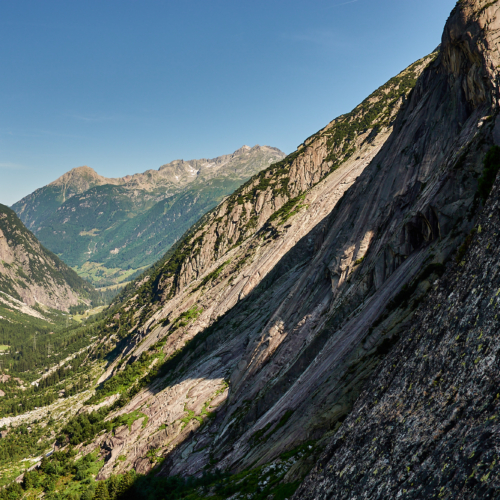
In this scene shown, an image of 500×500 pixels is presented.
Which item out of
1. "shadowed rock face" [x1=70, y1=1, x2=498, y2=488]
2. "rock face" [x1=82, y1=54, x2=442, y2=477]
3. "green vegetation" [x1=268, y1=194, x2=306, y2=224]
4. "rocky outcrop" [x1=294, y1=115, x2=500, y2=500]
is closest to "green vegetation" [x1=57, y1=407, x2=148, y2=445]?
"rock face" [x1=82, y1=54, x2=442, y2=477]

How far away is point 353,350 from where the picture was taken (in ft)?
104

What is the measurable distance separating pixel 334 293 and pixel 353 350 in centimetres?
1640

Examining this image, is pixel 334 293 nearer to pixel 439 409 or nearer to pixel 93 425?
pixel 439 409

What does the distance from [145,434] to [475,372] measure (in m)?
68.1

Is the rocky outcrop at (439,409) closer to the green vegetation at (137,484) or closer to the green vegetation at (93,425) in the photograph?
the green vegetation at (137,484)

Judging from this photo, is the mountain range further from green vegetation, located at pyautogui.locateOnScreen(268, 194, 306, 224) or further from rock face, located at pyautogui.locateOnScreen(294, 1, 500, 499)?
green vegetation, located at pyautogui.locateOnScreen(268, 194, 306, 224)

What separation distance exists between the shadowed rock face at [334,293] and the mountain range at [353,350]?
25 cm

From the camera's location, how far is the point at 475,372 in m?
11.8

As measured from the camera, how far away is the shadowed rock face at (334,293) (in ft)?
95.2

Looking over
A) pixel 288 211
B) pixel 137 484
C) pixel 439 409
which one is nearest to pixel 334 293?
pixel 439 409

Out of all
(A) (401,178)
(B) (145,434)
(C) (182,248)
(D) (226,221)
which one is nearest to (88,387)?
(C) (182,248)

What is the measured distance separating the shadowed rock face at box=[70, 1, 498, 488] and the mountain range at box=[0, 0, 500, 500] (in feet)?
0.82

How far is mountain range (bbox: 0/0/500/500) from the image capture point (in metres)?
12.9

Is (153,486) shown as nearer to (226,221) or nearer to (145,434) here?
(145,434)
